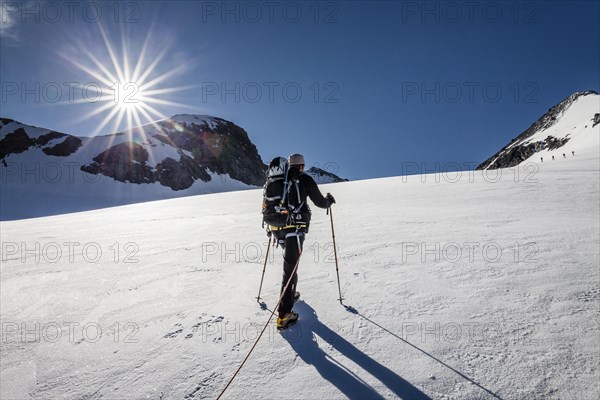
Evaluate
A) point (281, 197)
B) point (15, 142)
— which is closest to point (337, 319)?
point (281, 197)

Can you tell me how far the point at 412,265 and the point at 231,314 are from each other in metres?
3.59

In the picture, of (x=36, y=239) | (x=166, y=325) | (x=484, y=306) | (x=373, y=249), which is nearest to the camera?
(x=484, y=306)

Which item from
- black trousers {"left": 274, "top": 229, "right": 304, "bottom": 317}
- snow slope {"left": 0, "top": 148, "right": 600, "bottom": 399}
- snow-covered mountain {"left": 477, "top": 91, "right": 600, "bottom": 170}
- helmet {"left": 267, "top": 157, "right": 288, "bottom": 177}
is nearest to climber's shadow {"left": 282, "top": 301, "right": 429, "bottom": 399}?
snow slope {"left": 0, "top": 148, "right": 600, "bottom": 399}

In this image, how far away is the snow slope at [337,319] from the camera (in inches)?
122

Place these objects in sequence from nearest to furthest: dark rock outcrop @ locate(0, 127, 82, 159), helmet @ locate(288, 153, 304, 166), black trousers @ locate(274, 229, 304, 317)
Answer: black trousers @ locate(274, 229, 304, 317)
helmet @ locate(288, 153, 304, 166)
dark rock outcrop @ locate(0, 127, 82, 159)

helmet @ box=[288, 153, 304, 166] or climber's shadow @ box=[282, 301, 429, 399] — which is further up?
helmet @ box=[288, 153, 304, 166]

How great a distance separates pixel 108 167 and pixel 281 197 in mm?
80556

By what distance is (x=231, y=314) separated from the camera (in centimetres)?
466

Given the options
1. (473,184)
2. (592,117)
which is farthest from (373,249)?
(592,117)

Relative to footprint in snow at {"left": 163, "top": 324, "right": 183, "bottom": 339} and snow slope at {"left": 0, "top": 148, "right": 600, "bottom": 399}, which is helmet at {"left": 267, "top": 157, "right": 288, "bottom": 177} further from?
footprint in snow at {"left": 163, "top": 324, "right": 183, "bottom": 339}

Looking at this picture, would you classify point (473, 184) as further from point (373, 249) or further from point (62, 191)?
point (62, 191)

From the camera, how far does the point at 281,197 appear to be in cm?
Result: 452

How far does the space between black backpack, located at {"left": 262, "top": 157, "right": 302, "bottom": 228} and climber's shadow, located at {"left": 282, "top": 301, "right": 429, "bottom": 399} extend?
1.54m

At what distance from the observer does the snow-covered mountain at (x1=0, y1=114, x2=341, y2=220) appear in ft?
178
